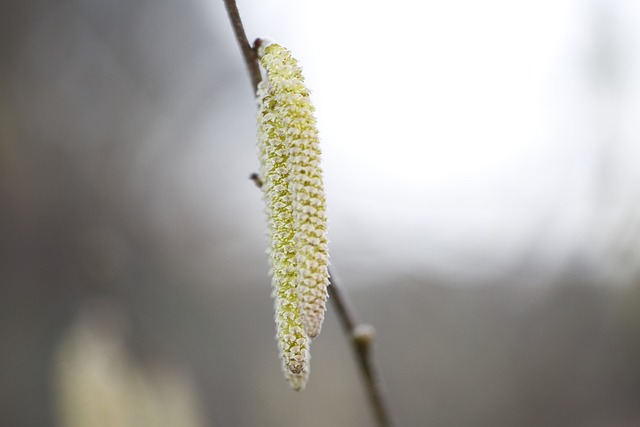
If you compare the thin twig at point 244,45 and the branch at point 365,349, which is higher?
the thin twig at point 244,45

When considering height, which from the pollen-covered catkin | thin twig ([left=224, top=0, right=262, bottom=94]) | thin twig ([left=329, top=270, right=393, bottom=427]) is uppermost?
thin twig ([left=224, top=0, right=262, bottom=94])

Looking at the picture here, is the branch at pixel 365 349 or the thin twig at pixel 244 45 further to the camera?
the branch at pixel 365 349

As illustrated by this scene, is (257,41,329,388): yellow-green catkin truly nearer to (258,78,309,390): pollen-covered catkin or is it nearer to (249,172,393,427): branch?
(258,78,309,390): pollen-covered catkin

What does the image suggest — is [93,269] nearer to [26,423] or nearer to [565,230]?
[26,423]

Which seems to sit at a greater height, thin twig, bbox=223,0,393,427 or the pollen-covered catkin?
the pollen-covered catkin

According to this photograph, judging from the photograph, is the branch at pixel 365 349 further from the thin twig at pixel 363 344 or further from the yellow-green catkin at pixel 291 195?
the yellow-green catkin at pixel 291 195

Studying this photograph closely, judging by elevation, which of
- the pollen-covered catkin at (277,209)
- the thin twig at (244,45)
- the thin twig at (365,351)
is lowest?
the thin twig at (365,351)

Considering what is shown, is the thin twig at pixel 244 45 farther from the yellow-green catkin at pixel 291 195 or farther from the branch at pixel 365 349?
the branch at pixel 365 349

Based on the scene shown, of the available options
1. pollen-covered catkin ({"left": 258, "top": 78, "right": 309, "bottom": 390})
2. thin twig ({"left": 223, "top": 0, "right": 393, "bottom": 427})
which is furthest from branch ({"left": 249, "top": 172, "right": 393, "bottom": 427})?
pollen-covered catkin ({"left": 258, "top": 78, "right": 309, "bottom": 390})

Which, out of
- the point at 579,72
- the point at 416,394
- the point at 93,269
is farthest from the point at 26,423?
the point at 579,72

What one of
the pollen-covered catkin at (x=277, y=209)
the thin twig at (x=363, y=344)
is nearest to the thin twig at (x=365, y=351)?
the thin twig at (x=363, y=344)
